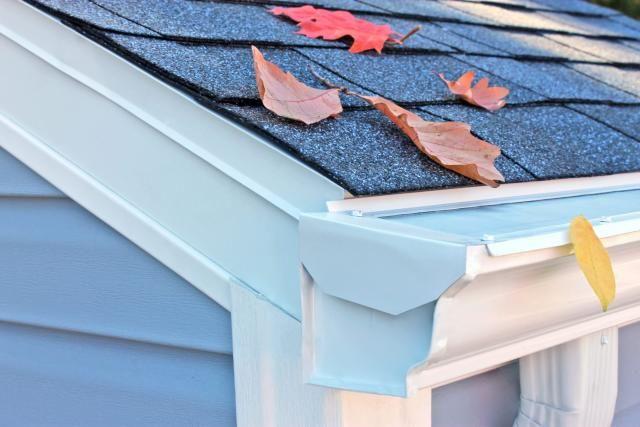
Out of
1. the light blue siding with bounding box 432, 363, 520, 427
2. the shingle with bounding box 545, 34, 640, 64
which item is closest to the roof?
the shingle with bounding box 545, 34, 640, 64

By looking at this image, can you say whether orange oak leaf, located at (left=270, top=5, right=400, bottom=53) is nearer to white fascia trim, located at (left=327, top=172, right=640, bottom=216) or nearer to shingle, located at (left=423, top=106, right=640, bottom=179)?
shingle, located at (left=423, top=106, right=640, bottom=179)

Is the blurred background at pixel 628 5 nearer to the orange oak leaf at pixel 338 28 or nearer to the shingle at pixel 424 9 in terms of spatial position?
the shingle at pixel 424 9

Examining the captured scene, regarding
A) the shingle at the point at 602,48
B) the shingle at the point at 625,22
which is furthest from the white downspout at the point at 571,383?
the shingle at the point at 625,22

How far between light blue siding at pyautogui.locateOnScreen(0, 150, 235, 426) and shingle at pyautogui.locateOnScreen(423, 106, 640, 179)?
0.53 m

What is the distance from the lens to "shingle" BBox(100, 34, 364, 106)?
1092 mm

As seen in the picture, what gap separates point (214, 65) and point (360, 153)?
0.29 metres

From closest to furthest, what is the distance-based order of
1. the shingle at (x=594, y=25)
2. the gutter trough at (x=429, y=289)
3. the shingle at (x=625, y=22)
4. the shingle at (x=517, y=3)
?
the gutter trough at (x=429, y=289)
the shingle at (x=517, y=3)
the shingle at (x=594, y=25)
the shingle at (x=625, y=22)

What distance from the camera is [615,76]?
2.12 metres

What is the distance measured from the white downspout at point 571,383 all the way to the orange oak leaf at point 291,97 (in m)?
0.55

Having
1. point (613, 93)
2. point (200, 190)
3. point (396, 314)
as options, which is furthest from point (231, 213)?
point (613, 93)

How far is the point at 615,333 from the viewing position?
1.37m

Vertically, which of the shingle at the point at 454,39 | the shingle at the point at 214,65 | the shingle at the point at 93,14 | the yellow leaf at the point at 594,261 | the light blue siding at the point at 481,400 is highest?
the shingle at the point at 93,14

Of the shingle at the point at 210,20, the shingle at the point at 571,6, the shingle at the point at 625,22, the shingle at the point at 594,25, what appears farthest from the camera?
the shingle at the point at 625,22

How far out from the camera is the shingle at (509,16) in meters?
2.38
